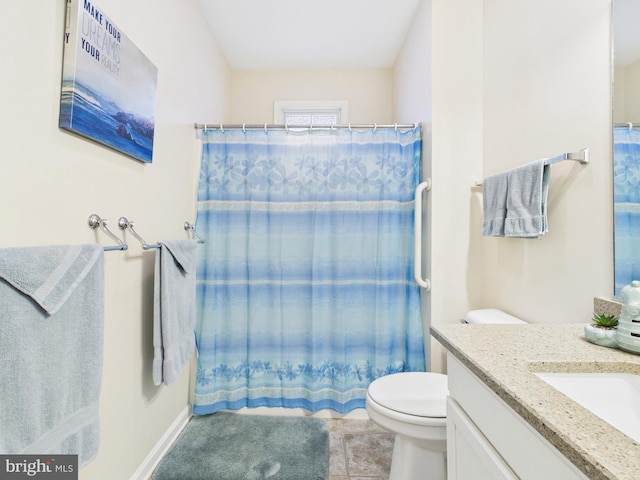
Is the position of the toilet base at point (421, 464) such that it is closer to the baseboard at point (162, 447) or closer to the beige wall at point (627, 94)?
the baseboard at point (162, 447)

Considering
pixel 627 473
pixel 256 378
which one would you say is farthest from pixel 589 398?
pixel 256 378

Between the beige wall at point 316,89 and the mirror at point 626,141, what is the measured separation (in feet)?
5.59

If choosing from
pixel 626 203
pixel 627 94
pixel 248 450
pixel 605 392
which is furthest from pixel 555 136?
pixel 248 450

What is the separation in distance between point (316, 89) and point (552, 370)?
2.57 metres

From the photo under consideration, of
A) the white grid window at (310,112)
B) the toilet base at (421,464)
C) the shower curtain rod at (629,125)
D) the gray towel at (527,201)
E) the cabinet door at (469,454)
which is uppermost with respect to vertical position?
the white grid window at (310,112)

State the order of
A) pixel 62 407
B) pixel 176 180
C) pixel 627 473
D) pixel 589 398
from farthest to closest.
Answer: pixel 176 180 < pixel 62 407 < pixel 589 398 < pixel 627 473

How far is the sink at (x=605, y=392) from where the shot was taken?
647 millimetres

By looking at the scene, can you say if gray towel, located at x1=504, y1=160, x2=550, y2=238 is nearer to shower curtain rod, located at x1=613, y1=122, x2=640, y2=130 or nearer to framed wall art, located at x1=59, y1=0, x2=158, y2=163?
shower curtain rod, located at x1=613, y1=122, x2=640, y2=130

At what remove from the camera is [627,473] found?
0.37 metres

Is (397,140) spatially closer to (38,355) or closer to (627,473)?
(627,473)

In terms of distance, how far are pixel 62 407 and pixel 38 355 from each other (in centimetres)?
18

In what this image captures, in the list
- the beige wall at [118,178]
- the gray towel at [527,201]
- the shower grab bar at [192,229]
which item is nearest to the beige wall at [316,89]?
the beige wall at [118,178]

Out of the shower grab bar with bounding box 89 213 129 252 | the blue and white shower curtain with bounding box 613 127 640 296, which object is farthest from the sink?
the shower grab bar with bounding box 89 213 129 252

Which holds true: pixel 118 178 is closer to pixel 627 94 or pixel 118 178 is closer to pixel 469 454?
pixel 469 454
